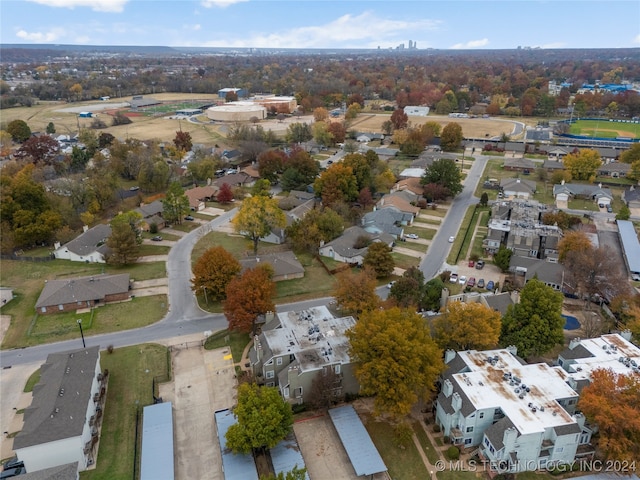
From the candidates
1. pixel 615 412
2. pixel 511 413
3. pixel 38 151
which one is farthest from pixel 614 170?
pixel 38 151

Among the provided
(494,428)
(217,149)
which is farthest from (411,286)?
(217,149)

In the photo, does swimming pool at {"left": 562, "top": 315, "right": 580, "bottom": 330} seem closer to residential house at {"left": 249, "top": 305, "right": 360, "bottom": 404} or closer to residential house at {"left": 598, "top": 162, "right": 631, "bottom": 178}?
residential house at {"left": 249, "top": 305, "right": 360, "bottom": 404}

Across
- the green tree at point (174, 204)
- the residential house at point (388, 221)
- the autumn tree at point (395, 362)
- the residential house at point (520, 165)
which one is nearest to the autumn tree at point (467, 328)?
the autumn tree at point (395, 362)

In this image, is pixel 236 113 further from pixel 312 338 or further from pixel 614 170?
pixel 312 338

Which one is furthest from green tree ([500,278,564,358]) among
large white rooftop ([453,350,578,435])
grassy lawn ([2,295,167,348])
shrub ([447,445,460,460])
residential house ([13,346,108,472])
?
grassy lawn ([2,295,167,348])

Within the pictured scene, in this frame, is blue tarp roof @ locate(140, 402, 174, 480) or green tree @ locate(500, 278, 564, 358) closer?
blue tarp roof @ locate(140, 402, 174, 480)

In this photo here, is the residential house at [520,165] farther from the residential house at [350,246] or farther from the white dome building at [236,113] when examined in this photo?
the white dome building at [236,113]
